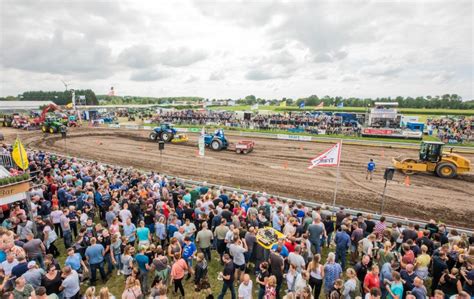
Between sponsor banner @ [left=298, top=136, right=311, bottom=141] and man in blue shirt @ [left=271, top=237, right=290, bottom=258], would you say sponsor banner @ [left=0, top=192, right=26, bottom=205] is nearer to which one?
man in blue shirt @ [left=271, top=237, right=290, bottom=258]

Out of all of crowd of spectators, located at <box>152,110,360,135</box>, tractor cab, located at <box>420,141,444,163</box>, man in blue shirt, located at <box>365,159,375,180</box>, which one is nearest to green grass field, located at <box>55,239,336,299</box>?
man in blue shirt, located at <box>365,159,375,180</box>

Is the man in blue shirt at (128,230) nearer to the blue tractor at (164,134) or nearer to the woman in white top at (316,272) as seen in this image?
the woman in white top at (316,272)

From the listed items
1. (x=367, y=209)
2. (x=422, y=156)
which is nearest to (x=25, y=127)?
(x=367, y=209)

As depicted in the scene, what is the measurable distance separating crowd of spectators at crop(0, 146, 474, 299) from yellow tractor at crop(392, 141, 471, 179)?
34.5 ft

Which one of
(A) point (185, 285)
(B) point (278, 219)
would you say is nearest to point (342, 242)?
(B) point (278, 219)

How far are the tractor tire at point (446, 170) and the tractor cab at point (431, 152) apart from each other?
1.31 ft

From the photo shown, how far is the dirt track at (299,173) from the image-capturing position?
42.2 ft

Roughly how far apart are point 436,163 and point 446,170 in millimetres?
664

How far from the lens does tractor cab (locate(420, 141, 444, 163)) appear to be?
1656 cm

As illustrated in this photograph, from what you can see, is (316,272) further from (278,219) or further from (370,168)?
(370,168)

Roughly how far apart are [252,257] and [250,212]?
1.43 meters

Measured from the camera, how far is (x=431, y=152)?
16.8 m

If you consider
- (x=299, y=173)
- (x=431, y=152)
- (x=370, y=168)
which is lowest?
(x=299, y=173)

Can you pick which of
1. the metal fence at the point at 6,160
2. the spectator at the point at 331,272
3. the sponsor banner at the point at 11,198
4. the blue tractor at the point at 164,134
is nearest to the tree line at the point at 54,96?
the blue tractor at the point at 164,134
